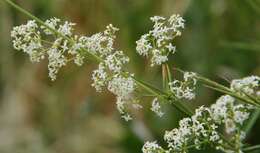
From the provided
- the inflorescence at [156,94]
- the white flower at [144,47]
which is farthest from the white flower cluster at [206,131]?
the white flower at [144,47]

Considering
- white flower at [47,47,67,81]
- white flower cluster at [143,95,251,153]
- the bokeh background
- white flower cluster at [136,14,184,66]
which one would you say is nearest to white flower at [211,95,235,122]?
white flower cluster at [143,95,251,153]

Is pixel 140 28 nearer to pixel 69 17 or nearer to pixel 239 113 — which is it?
pixel 69 17

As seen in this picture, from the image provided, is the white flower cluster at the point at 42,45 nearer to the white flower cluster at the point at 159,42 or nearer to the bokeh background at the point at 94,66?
the white flower cluster at the point at 159,42

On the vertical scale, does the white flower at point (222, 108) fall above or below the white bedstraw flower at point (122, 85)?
below

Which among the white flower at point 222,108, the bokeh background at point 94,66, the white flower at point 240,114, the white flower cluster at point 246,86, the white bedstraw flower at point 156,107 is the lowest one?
the white flower at point 240,114

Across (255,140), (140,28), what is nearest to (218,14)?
(140,28)

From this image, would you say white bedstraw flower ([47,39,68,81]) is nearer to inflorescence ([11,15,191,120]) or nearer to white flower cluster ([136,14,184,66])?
inflorescence ([11,15,191,120])
